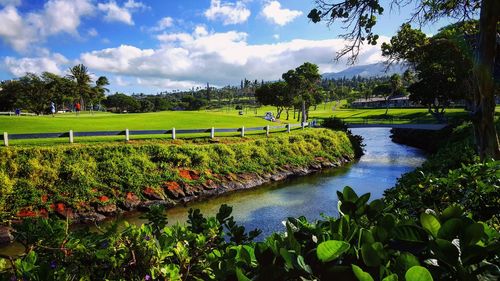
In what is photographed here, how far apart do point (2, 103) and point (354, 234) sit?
85.2m

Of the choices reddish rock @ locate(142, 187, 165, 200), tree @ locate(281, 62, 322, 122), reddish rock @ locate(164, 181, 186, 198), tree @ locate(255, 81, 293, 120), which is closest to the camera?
reddish rock @ locate(142, 187, 165, 200)

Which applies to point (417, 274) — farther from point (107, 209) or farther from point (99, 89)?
point (99, 89)

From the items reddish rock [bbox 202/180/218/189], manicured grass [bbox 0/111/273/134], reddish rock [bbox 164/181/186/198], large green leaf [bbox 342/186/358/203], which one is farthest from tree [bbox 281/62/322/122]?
large green leaf [bbox 342/186/358/203]

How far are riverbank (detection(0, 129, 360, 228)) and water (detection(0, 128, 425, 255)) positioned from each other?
113 centimetres

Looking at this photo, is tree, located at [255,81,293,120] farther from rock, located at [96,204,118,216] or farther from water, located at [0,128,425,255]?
rock, located at [96,204,118,216]

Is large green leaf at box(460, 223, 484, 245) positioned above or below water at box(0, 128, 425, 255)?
above

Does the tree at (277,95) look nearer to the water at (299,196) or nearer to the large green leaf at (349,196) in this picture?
the water at (299,196)

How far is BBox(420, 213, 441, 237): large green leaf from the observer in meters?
1.43

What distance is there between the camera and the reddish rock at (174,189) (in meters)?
19.0

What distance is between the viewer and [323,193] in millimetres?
20438

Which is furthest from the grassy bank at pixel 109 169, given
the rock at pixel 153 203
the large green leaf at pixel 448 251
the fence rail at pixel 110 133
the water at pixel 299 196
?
the large green leaf at pixel 448 251

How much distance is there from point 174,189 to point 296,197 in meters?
7.00

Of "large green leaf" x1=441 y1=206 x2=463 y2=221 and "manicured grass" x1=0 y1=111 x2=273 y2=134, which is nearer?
"large green leaf" x1=441 y1=206 x2=463 y2=221

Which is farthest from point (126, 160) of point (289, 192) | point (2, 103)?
point (2, 103)
